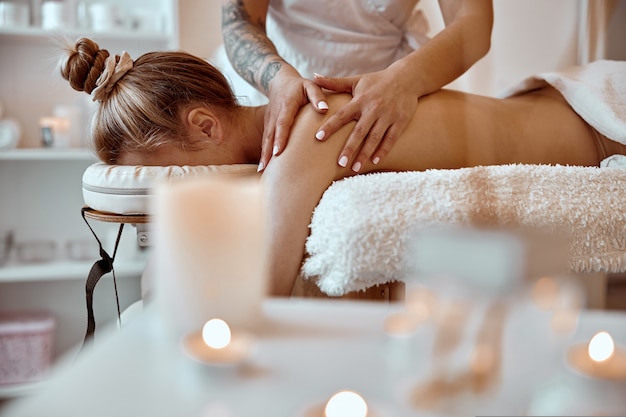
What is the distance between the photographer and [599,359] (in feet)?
1.15

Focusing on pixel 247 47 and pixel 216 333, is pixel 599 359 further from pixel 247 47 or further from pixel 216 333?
pixel 247 47

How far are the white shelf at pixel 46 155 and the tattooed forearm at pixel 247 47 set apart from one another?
0.77ft

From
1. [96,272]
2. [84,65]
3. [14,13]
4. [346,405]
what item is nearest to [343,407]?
[346,405]

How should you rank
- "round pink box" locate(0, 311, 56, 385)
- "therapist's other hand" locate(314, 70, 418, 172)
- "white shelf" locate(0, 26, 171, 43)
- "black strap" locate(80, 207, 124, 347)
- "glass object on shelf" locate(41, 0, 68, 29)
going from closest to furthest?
"round pink box" locate(0, 311, 56, 385) → "black strap" locate(80, 207, 124, 347) → "therapist's other hand" locate(314, 70, 418, 172) → "white shelf" locate(0, 26, 171, 43) → "glass object on shelf" locate(41, 0, 68, 29)

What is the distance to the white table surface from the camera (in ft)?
0.95

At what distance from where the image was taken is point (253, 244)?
34 centimetres

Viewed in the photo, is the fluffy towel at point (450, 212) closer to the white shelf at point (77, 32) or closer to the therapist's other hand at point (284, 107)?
the therapist's other hand at point (284, 107)

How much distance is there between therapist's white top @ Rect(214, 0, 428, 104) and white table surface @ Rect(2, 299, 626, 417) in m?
0.47

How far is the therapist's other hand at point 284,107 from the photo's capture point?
65cm

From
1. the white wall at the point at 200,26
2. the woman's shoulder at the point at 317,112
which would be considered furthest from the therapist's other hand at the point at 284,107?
the white wall at the point at 200,26

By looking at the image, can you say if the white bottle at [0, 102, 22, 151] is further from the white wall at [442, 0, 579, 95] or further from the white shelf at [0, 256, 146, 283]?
the white wall at [442, 0, 579, 95]

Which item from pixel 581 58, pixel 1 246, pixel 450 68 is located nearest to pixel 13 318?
pixel 1 246

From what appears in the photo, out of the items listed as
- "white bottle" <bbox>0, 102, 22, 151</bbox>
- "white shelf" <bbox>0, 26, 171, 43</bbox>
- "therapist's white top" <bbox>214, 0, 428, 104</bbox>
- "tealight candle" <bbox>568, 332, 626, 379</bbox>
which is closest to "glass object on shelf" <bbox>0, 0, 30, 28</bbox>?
"white shelf" <bbox>0, 26, 171, 43</bbox>

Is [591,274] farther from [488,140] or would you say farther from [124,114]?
[124,114]
